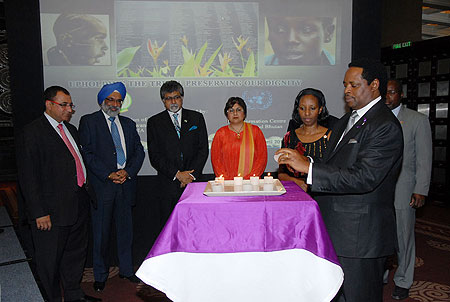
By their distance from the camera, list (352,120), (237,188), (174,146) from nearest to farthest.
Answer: (352,120)
(237,188)
(174,146)

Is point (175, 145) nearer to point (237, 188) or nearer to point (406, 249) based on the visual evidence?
point (237, 188)

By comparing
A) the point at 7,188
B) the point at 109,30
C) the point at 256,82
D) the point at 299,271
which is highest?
the point at 109,30

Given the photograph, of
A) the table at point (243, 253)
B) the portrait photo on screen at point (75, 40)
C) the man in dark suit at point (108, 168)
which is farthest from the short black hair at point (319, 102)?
the portrait photo on screen at point (75, 40)

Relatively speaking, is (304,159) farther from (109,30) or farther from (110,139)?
(109,30)

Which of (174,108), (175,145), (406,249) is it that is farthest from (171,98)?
(406,249)

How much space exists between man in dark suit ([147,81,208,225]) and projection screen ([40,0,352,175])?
19.1 inches

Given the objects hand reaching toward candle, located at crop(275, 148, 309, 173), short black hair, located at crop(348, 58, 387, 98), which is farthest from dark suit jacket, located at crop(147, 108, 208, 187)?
short black hair, located at crop(348, 58, 387, 98)

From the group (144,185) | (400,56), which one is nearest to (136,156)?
(144,185)

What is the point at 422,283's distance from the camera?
3.72 meters

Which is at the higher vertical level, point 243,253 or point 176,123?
point 176,123

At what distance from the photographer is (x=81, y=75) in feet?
14.0

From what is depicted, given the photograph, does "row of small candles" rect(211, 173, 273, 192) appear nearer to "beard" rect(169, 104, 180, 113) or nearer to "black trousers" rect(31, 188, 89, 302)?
"black trousers" rect(31, 188, 89, 302)

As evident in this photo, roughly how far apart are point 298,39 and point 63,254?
11.4 ft

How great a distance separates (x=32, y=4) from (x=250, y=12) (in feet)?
7.97
